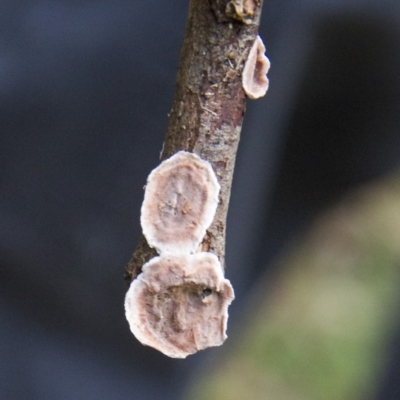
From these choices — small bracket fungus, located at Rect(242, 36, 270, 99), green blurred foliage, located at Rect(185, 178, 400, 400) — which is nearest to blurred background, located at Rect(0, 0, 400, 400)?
green blurred foliage, located at Rect(185, 178, 400, 400)

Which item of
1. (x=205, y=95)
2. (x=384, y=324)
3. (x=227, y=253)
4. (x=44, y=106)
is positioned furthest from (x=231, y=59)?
(x=384, y=324)

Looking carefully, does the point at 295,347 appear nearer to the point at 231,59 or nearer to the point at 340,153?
the point at 340,153

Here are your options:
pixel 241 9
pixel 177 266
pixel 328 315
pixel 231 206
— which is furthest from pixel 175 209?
pixel 328 315

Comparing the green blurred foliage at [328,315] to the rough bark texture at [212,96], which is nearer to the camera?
the rough bark texture at [212,96]

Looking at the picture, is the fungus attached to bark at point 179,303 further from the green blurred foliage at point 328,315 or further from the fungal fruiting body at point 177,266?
the green blurred foliage at point 328,315

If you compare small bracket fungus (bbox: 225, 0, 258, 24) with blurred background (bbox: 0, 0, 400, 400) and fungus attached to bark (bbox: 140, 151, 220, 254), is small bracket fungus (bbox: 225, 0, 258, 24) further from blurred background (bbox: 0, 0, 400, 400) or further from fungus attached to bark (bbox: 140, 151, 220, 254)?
blurred background (bbox: 0, 0, 400, 400)

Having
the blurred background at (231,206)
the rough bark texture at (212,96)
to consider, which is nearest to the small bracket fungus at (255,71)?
the rough bark texture at (212,96)
